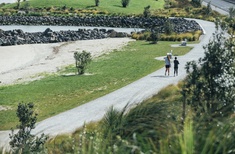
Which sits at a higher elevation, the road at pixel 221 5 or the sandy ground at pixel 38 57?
the road at pixel 221 5

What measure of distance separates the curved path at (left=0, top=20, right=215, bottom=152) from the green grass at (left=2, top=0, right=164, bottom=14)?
82.7m

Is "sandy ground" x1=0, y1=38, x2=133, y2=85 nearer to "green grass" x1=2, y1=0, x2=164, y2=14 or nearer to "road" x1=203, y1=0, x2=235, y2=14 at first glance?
"road" x1=203, y1=0, x2=235, y2=14

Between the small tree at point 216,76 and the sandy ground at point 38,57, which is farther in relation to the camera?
the sandy ground at point 38,57

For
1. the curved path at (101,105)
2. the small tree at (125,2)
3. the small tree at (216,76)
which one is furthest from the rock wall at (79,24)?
the small tree at (216,76)

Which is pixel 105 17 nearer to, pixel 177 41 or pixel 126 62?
pixel 177 41

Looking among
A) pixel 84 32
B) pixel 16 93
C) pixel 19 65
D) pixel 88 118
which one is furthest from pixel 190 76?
pixel 84 32

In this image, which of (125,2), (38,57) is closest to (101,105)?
(38,57)

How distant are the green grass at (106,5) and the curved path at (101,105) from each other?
82660 mm

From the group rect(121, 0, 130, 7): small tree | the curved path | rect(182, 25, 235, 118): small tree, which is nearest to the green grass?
rect(121, 0, 130, 7): small tree

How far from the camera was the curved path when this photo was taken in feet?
76.3

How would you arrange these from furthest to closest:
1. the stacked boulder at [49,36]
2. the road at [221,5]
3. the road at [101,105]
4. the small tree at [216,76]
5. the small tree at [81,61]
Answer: the road at [221,5] → the stacked boulder at [49,36] → the small tree at [81,61] → the road at [101,105] → the small tree at [216,76]

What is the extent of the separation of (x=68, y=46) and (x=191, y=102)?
5445cm

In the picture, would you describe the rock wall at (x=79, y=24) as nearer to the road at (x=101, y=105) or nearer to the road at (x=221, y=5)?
the road at (x=221, y=5)

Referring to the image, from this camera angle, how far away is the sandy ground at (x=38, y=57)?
44.9 m
